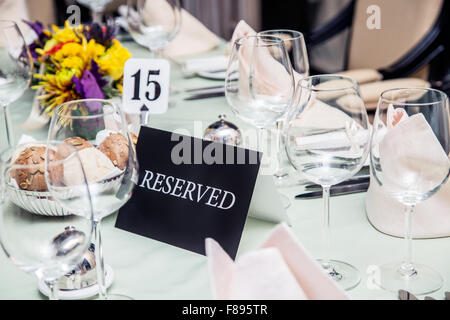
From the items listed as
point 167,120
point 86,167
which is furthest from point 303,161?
point 167,120

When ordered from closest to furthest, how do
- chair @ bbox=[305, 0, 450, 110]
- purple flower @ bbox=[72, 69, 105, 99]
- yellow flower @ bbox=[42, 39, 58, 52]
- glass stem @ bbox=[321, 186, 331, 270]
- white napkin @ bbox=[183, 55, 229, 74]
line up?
glass stem @ bbox=[321, 186, 331, 270]
purple flower @ bbox=[72, 69, 105, 99]
yellow flower @ bbox=[42, 39, 58, 52]
white napkin @ bbox=[183, 55, 229, 74]
chair @ bbox=[305, 0, 450, 110]

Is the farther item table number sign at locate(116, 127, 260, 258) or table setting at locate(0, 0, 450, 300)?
table number sign at locate(116, 127, 260, 258)

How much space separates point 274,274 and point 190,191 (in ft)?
1.24

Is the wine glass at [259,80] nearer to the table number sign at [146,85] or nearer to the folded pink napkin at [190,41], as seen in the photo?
the table number sign at [146,85]

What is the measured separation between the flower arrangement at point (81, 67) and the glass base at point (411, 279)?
2.93 feet

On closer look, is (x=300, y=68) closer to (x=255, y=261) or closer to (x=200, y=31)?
(x=255, y=261)

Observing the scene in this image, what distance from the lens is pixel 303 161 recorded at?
89 cm

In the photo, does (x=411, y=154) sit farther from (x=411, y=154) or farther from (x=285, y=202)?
(x=285, y=202)

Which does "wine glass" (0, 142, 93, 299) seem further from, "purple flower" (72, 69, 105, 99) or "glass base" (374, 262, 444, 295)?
"purple flower" (72, 69, 105, 99)

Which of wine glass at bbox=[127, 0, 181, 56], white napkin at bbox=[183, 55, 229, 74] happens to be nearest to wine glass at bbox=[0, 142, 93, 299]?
wine glass at bbox=[127, 0, 181, 56]

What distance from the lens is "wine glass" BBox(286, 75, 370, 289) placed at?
865mm

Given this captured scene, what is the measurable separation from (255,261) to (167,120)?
1.06m

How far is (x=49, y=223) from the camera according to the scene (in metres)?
0.78

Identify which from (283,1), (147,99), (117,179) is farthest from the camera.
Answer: (283,1)
